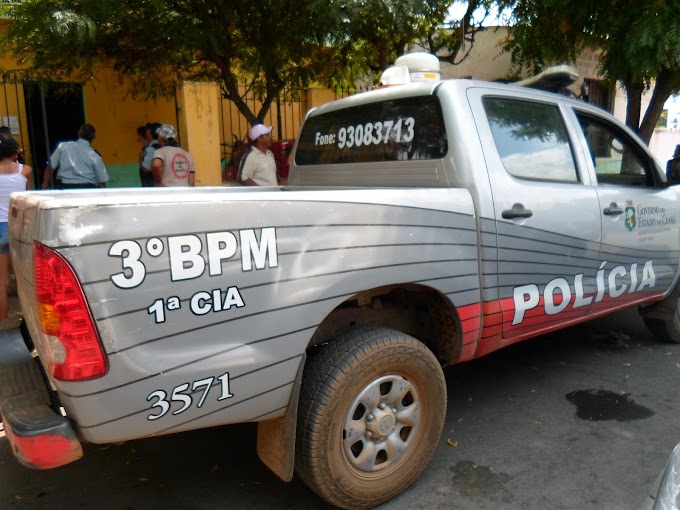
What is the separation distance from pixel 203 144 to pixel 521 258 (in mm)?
7381

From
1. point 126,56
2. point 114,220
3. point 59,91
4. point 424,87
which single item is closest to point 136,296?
point 114,220

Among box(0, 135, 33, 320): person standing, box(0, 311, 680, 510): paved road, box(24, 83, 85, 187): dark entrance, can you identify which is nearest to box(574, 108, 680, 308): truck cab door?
box(0, 311, 680, 510): paved road

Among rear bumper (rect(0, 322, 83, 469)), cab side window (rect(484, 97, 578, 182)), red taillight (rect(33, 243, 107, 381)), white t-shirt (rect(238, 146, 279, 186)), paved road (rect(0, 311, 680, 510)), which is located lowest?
paved road (rect(0, 311, 680, 510))

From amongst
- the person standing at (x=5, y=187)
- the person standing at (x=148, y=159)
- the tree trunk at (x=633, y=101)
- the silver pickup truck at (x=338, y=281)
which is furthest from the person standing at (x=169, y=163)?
the tree trunk at (x=633, y=101)

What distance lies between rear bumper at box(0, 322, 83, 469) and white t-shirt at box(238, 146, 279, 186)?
4.13 meters

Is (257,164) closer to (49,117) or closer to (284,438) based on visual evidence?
(284,438)

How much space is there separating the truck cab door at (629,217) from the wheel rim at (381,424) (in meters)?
1.71

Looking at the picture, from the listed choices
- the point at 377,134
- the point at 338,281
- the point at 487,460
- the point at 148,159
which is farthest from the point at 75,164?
the point at 487,460

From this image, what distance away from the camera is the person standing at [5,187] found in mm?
5145

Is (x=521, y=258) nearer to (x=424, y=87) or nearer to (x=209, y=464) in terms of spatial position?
(x=424, y=87)

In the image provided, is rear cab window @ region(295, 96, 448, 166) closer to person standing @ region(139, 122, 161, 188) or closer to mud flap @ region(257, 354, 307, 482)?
mud flap @ region(257, 354, 307, 482)

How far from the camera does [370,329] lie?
2.77 metres

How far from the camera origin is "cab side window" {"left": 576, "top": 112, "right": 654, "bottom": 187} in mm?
4074

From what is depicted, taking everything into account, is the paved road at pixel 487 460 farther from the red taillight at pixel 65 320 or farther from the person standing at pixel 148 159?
the person standing at pixel 148 159
